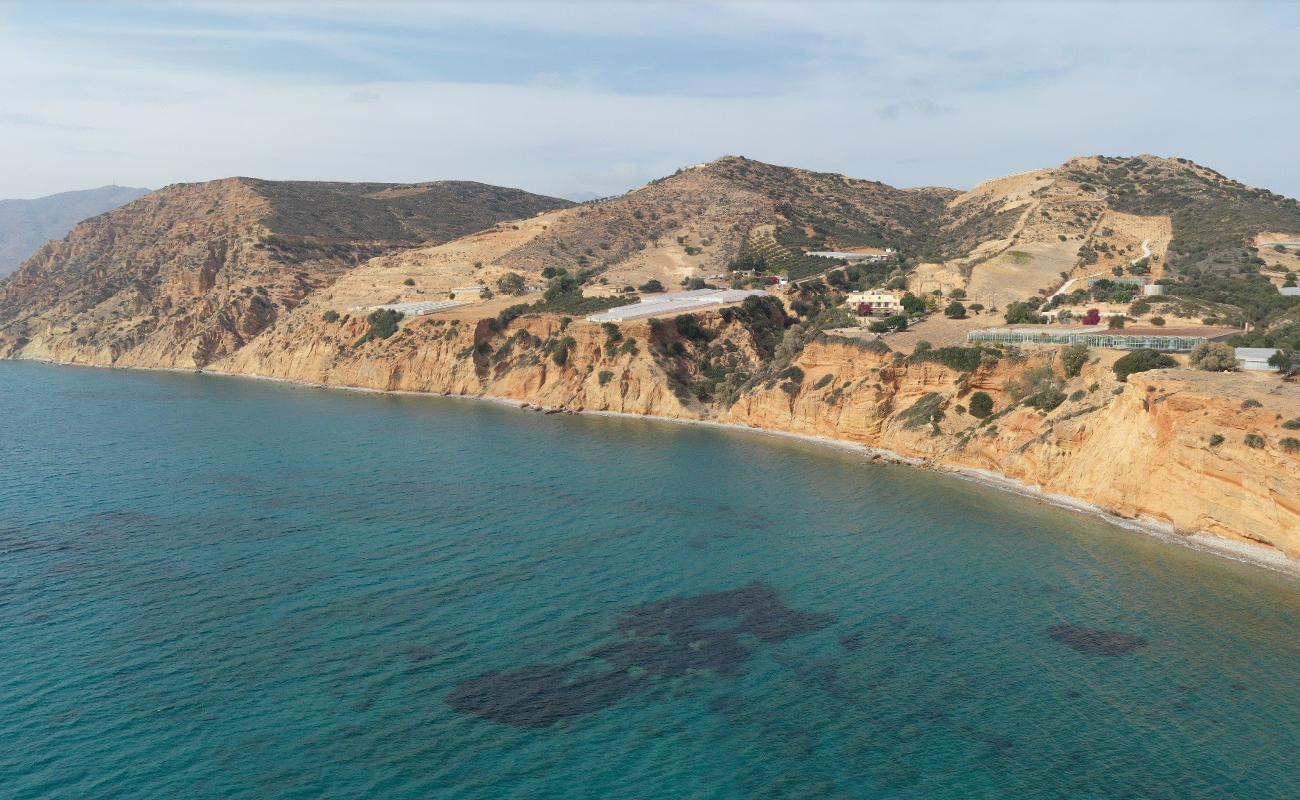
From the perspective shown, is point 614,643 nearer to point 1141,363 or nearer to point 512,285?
point 1141,363

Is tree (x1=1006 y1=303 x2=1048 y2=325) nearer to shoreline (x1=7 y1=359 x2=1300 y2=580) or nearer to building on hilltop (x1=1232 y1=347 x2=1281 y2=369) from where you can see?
shoreline (x1=7 y1=359 x2=1300 y2=580)

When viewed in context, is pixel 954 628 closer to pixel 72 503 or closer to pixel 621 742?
pixel 621 742

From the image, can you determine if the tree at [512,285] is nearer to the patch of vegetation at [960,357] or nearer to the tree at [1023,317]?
the patch of vegetation at [960,357]

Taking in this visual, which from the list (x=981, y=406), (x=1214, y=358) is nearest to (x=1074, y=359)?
(x=981, y=406)

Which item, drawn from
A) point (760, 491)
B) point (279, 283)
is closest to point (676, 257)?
point (279, 283)

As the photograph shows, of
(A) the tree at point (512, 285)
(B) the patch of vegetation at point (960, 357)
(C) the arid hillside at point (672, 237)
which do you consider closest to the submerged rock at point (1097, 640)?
(B) the patch of vegetation at point (960, 357)

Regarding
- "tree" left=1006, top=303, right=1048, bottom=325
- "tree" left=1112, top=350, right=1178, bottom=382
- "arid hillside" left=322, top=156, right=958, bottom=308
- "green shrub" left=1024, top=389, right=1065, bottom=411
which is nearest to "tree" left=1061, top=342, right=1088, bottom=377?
"green shrub" left=1024, top=389, right=1065, bottom=411
